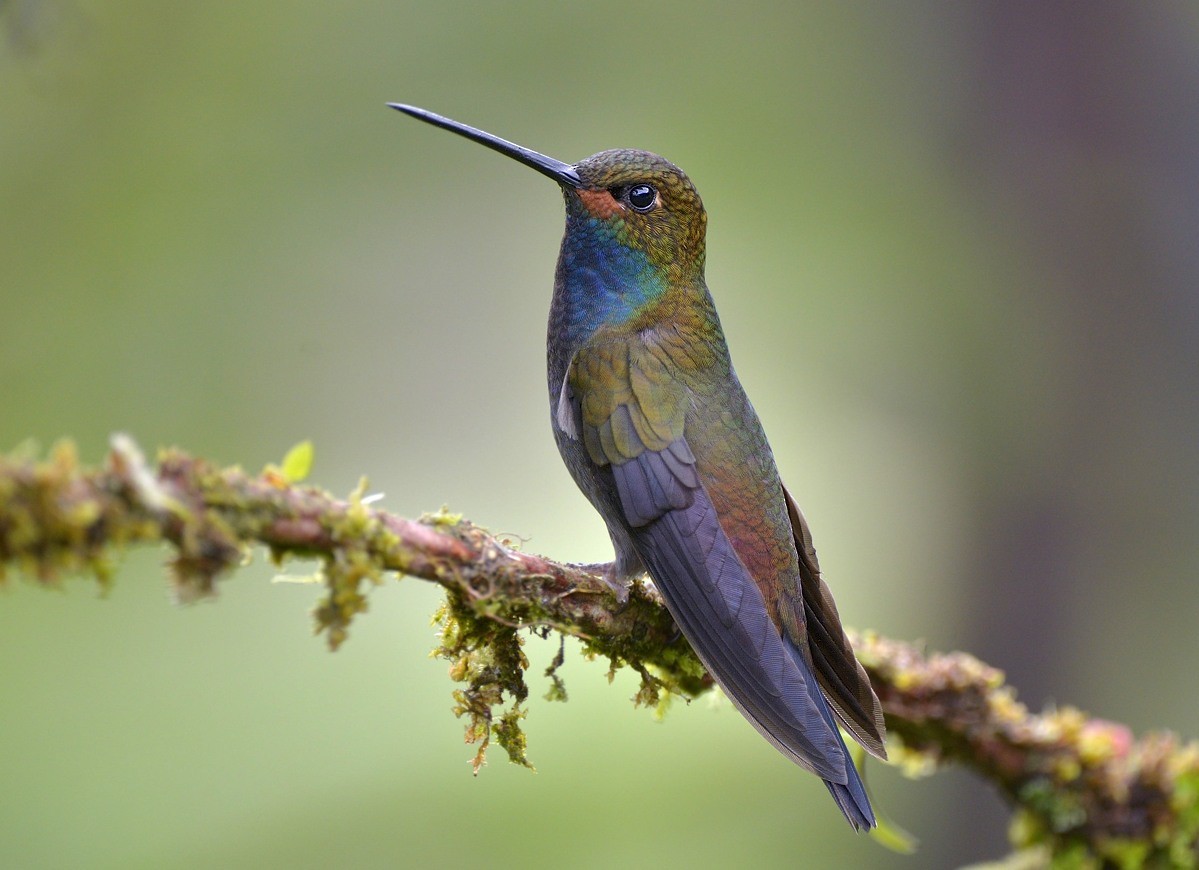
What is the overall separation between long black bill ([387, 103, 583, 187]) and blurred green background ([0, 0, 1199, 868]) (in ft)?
11.1

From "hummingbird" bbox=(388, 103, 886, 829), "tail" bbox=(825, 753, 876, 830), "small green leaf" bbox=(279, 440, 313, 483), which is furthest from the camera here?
"hummingbird" bbox=(388, 103, 886, 829)

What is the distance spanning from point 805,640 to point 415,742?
500cm

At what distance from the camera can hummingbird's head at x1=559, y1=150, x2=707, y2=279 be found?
3.45 metres

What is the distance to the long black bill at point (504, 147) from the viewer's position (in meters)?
3.21

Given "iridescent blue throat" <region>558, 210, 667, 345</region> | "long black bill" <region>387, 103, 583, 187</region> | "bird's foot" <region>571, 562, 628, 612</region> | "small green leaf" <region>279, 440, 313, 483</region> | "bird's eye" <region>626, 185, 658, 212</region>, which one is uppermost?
"bird's eye" <region>626, 185, 658, 212</region>

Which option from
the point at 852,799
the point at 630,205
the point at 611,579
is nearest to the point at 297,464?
the point at 611,579

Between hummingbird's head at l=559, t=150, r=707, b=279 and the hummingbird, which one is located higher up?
hummingbird's head at l=559, t=150, r=707, b=279

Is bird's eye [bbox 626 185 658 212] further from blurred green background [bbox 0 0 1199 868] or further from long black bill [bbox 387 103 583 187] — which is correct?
blurred green background [bbox 0 0 1199 868]

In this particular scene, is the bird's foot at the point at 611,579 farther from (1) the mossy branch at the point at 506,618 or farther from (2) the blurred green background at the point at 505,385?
(2) the blurred green background at the point at 505,385

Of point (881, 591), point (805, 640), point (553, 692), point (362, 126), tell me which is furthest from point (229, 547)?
point (362, 126)

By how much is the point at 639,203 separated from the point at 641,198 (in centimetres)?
2

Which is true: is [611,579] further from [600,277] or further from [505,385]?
[505,385]

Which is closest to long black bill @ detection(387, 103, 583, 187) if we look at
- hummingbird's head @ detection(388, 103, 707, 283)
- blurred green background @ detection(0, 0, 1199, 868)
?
hummingbird's head @ detection(388, 103, 707, 283)

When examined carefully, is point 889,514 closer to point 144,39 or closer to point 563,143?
point 563,143
